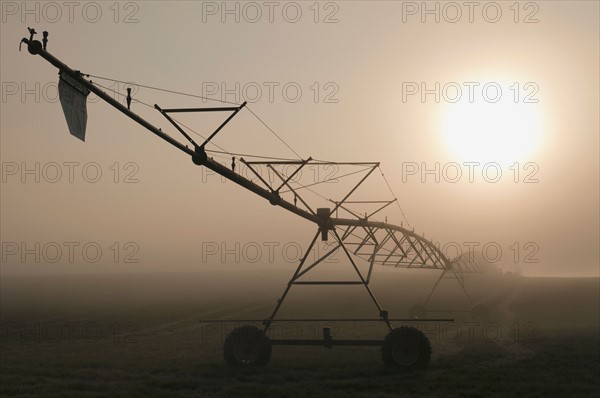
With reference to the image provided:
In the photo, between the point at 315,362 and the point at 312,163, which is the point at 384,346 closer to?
the point at 315,362

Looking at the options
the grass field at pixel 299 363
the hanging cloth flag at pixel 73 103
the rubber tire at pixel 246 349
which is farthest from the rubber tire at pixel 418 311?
the hanging cloth flag at pixel 73 103

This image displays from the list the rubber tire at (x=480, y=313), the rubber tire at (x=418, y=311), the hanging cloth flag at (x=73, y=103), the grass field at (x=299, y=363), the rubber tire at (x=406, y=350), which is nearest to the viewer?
the hanging cloth flag at (x=73, y=103)

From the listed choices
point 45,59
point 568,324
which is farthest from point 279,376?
point 568,324

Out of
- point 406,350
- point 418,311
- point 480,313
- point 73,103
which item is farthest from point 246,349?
point 480,313

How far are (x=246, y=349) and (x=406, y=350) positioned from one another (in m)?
5.92

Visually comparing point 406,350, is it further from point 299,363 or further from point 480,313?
point 480,313

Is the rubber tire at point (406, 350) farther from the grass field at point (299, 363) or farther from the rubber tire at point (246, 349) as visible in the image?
the rubber tire at point (246, 349)

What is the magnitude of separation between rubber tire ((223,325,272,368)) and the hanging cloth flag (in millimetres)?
10336

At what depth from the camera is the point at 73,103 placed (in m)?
13.0

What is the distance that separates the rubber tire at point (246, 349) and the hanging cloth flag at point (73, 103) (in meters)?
10.3

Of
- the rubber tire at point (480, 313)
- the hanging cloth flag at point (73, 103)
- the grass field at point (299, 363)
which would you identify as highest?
the hanging cloth flag at point (73, 103)

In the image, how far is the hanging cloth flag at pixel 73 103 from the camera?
12719 millimetres

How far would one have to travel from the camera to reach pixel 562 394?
16672 millimetres

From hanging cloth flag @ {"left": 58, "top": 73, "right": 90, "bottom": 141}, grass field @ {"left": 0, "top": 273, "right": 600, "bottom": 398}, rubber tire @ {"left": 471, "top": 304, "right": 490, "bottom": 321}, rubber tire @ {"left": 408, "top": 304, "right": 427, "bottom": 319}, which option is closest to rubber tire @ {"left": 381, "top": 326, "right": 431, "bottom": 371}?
grass field @ {"left": 0, "top": 273, "right": 600, "bottom": 398}
